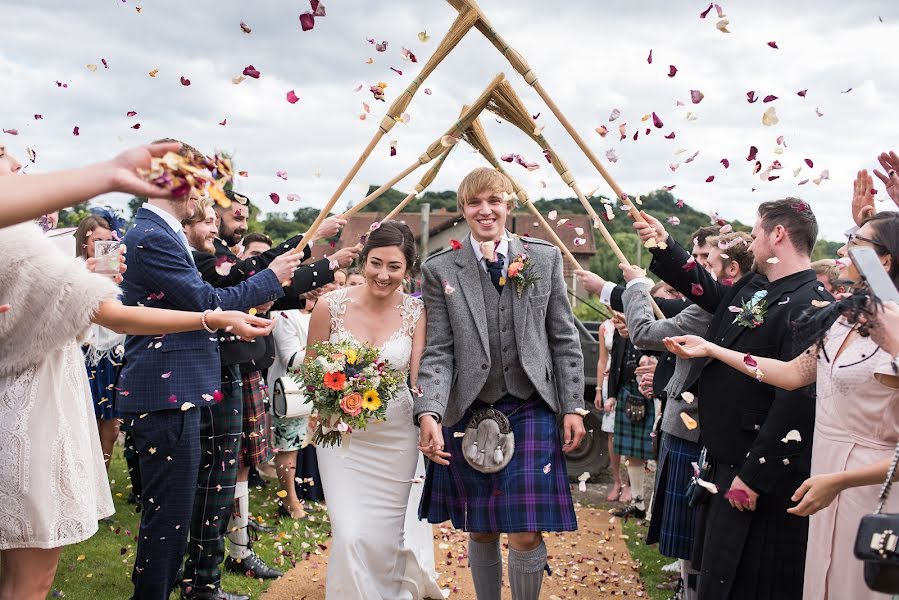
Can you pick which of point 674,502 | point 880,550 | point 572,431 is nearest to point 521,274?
point 572,431

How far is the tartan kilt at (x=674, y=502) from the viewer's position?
505 cm

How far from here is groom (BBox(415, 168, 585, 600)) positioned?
4602 mm

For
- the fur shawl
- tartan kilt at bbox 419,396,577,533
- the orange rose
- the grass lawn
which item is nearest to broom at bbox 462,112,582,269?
tartan kilt at bbox 419,396,577,533

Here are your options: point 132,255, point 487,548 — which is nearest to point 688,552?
point 487,548

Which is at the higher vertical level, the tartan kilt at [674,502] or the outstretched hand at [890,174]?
the outstretched hand at [890,174]

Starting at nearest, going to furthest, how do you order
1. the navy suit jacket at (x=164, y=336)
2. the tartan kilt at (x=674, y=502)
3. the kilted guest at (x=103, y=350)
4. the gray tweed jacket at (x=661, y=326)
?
the navy suit jacket at (x=164, y=336)
the gray tweed jacket at (x=661, y=326)
the tartan kilt at (x=674, y=502)
the kilted guest at (x=103, y=350)

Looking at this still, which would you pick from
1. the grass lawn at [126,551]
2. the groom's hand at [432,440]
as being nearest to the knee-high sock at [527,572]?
the groom's hand at [432,440]

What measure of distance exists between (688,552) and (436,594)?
5.86 ft

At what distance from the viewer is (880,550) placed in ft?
8.16

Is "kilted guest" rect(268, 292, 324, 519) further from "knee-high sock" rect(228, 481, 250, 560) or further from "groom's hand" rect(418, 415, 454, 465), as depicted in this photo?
"groom's hand" rect(418, 415, 454, 465)

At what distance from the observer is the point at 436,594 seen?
5.71 m

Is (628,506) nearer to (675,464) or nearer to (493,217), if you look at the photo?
(675,464)

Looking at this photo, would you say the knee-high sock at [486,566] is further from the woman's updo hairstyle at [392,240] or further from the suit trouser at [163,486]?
the woman's updo hairstyle at [392,240]

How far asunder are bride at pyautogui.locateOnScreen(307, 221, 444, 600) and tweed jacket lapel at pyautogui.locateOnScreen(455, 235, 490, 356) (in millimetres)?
475
